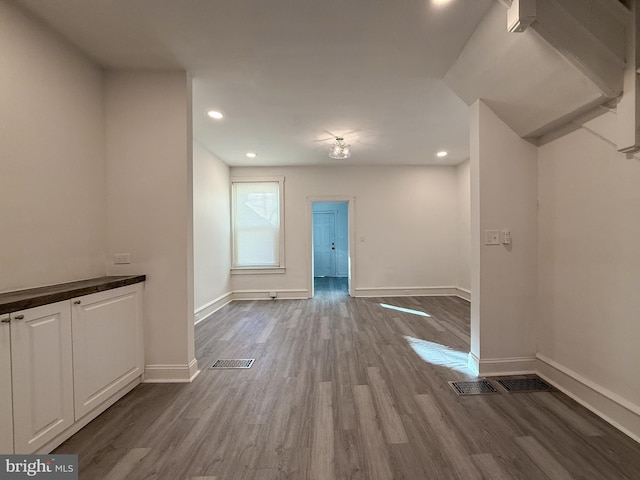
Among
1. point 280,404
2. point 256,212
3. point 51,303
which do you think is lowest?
point 280,404

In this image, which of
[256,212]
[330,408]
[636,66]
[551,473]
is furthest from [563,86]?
[256,212]

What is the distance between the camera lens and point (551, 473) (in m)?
1.30

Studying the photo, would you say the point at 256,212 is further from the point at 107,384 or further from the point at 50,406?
the point at 50,406

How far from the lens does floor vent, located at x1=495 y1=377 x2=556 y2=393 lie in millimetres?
2027

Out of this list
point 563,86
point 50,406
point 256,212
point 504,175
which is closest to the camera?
point 50,406

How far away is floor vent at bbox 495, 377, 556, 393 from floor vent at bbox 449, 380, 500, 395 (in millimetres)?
117

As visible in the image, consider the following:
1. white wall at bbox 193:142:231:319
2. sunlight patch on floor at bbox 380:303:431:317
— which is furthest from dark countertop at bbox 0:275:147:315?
sunlight patch on floor at bbox 380:303:431:317

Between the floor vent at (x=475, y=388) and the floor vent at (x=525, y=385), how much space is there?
0.12 meters

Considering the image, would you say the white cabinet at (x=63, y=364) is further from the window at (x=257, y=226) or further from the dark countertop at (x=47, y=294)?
the window at (x=257, y=226)

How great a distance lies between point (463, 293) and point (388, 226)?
199 centimetres

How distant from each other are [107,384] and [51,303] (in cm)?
78

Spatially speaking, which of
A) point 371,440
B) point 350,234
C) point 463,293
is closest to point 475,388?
point 371,440

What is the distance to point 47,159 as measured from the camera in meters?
1.74

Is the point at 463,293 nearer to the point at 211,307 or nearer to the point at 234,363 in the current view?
the point at 234,363
